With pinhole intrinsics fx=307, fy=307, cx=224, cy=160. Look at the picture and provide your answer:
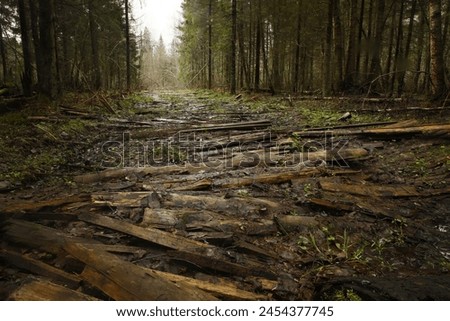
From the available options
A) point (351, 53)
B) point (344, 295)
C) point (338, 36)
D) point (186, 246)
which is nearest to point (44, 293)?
point (186, 246)

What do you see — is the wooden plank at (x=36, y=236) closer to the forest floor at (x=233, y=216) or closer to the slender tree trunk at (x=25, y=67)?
the forest floor at (x=233, y=216)

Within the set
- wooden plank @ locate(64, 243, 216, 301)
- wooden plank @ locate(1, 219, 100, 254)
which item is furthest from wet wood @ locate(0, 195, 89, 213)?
wooden plank @ locate(64, 243, 216, 301)

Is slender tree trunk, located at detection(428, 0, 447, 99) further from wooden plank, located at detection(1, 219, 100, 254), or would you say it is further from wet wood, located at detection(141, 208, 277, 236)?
wooden plank, located at detection(1, 219, 100, 254)

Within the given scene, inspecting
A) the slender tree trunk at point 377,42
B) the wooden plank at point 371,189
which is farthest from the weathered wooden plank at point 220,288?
the slender tree trunk at point 377,42

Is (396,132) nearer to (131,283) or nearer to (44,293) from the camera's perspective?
(131,283)

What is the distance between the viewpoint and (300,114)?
34.8ft

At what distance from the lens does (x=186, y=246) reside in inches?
121

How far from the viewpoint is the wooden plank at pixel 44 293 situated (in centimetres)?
226

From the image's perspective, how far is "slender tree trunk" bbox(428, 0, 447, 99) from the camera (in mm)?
7250

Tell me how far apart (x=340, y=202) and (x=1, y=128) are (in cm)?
751

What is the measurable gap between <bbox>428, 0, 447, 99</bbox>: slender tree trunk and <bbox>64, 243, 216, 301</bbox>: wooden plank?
8.13 m

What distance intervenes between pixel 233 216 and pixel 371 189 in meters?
2.12
